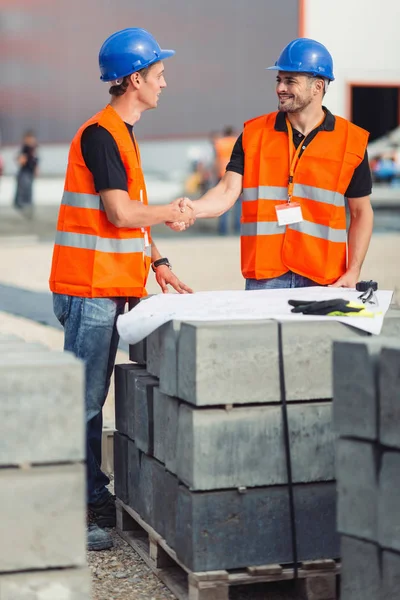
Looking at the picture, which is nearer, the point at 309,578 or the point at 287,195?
the point at 309,578

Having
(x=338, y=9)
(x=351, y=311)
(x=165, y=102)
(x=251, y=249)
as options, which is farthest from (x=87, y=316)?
(x=165, y=102)

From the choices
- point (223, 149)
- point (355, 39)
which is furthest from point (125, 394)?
point (355, 39)

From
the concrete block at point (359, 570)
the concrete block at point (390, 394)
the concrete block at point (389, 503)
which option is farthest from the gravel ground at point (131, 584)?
the concrete block at point (390, 394)

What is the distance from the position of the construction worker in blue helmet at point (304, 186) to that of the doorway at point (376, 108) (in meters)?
31.2

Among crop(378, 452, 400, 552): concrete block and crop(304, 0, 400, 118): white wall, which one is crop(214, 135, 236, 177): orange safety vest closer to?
crop(304, 0, 400, 118): white wall

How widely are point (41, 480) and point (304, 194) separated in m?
2.44

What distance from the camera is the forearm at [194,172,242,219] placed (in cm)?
566

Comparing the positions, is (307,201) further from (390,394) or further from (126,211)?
(390,394)

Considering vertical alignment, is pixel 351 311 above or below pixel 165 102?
below

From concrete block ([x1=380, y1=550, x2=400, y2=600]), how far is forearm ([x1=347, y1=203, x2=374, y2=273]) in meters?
2.15

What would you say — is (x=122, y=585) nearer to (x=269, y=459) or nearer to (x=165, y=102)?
(x=269, y=459)

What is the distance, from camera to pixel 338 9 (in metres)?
30.4

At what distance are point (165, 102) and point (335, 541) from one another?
34.6 m

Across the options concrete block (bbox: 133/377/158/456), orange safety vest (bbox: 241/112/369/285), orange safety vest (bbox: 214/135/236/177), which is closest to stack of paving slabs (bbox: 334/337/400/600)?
concrete block (bbox: 133/377/158/456)
